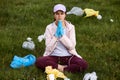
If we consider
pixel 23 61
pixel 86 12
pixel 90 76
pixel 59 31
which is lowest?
pixel 90 76

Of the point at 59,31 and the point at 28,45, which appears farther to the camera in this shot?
the point at 28,45

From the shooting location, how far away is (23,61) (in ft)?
26.1

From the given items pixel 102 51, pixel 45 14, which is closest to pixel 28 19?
pixel 45 14

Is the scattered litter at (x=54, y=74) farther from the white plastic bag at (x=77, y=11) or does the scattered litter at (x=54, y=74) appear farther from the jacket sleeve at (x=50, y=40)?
the white plastic bag at (x=77, y=11)

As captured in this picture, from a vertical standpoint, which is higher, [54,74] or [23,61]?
[23,61]

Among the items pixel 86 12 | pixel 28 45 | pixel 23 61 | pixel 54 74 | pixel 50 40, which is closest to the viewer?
pixel 54 74

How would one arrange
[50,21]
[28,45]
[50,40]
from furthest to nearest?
[50,21] → [28,45] → [50,40]

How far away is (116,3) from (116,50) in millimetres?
4545

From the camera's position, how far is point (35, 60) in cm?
812

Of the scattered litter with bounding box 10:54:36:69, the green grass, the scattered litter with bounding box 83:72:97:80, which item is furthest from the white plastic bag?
the scattered litter with bounding box 83:72:97:80

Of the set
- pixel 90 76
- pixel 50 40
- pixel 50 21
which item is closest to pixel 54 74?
pixel 90 76

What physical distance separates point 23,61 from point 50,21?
3317 mm

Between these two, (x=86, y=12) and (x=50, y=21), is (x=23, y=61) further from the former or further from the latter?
(x=86, y=12)

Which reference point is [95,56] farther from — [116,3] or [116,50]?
[116,3]
